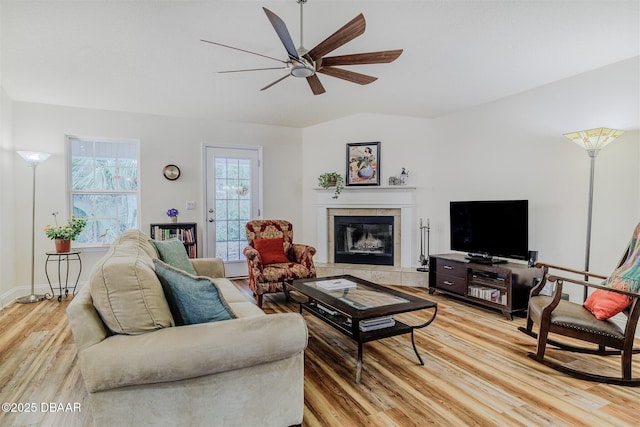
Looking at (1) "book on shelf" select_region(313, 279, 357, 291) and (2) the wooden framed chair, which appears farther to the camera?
(1) "book on shelf" select_region(313, 279, 357, 291)

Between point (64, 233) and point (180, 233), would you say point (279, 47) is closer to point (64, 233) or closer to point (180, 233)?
point (180, 233)

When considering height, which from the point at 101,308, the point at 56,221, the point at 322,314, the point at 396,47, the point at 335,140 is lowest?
the point at 322,314

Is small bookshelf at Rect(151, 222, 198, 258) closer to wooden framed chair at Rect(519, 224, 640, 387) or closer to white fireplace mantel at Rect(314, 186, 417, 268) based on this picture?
white fireplace mantel at Rect(314, 186, 417, 268)

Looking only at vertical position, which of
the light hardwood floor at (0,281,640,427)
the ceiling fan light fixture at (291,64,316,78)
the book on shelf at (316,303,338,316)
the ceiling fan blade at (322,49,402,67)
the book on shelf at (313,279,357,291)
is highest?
the ceiling fan blade at (322,49,402,67)

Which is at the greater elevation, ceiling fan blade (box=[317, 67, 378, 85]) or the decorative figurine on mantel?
ceiling fan blade (box=[317, 67, 378, 85])

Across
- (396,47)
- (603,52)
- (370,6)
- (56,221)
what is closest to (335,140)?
(396,47)

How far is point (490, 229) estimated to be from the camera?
3877 mm

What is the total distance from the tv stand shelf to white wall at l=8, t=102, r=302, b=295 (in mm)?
2489

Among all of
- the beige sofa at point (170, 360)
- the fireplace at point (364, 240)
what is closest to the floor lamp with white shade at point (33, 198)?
the beige sofa at point (170, 360)

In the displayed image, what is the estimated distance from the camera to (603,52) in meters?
2.94

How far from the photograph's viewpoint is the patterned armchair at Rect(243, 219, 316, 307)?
379 centimetres

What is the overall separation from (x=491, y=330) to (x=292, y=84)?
336 cm

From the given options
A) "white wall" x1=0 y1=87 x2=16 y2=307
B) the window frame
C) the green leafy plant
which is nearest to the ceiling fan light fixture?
the window frame

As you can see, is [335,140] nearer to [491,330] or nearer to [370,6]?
[370,6]
